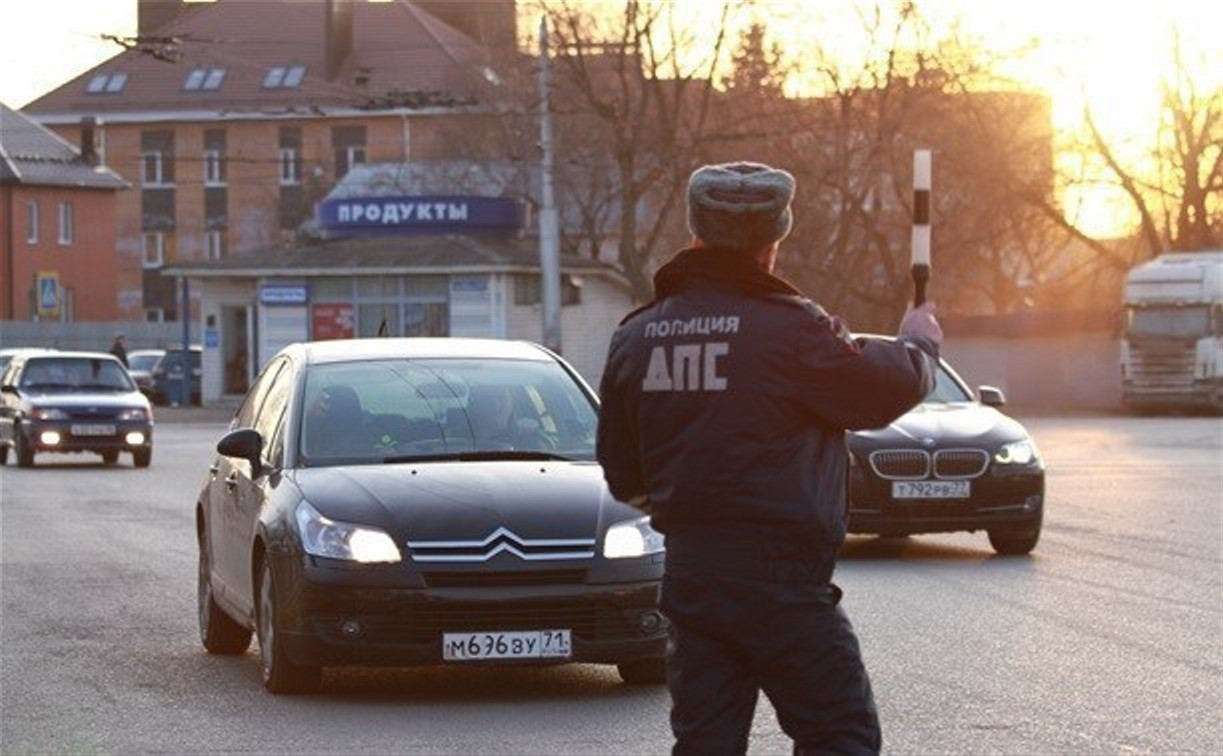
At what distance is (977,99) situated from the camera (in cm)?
6425

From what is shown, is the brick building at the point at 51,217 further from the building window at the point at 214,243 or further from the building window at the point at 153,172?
the building window at the point at 214,243

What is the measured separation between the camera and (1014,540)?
65.9 feet

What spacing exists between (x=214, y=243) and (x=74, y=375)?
255 ft

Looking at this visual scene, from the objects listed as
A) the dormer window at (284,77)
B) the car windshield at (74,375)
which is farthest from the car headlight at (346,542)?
the dormer window at (284,77)

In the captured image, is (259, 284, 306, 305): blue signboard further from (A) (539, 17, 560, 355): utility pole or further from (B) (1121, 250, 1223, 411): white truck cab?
(B) (1121, 250, 1223, 411): white truck cab

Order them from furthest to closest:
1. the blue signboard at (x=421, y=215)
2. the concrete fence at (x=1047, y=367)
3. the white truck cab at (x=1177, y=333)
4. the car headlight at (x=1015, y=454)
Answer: the blue signboard at (x=421, y=215), the concrete fence at (x=1047, y=367), the white truck cab at (x=1177, y=333), the car headlight at (x=1015, y=454)

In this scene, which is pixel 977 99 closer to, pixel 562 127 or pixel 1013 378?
pixel 1013 378

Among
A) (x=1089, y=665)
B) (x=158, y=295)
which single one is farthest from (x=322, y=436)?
(x=158, y=295)

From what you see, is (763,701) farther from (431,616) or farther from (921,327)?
(921,327)

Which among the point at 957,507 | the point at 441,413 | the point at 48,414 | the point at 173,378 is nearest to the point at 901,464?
the point at 957,507

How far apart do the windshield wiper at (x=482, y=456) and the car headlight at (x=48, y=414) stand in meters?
26.3

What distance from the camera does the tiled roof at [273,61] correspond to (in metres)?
106

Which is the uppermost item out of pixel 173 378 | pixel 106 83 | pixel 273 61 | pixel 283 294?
pixel 273 61

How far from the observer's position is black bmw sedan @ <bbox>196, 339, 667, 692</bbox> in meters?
11.7
